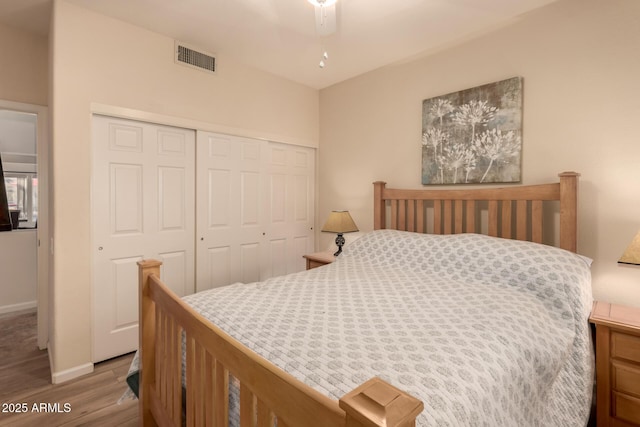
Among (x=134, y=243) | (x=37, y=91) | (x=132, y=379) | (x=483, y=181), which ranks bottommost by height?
(x=132, y=379)

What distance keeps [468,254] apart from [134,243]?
8.01 feet

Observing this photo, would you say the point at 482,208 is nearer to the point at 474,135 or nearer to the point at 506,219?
the point at 506,219

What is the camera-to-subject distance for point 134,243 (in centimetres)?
250

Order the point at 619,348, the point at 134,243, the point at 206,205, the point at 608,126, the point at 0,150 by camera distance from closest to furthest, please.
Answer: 1. the point at 619,348
2. the point at 608,126
3. the point at 134,243
4. the point at 206,205
5. the point at 0,150

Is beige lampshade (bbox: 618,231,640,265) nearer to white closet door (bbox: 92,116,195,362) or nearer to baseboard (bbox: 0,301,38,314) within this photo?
white closet door (bbox: 92,116,195,362)

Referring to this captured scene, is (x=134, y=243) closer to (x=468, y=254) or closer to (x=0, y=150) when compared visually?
(x=468, y=254)

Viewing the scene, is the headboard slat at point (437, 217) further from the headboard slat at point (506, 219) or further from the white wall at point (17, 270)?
the white wall at point (17, 270)

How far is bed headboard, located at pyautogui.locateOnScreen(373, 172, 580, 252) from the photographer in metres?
1.92

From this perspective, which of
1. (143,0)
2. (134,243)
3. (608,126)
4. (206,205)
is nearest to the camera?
(608,126)

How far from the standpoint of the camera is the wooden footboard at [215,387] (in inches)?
19.6

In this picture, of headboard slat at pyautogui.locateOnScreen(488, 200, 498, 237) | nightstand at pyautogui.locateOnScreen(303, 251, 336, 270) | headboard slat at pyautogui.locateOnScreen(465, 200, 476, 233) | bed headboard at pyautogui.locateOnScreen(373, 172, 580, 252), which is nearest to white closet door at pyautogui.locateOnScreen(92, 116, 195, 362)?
nightstand at pyautogui.locateOnScreen(303, 251, 336, 270)

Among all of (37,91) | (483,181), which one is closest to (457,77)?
(483,181)

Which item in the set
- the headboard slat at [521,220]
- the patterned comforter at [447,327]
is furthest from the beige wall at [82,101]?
the headboard slat at [521,220]

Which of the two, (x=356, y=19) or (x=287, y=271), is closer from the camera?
(x=356, y=19)
